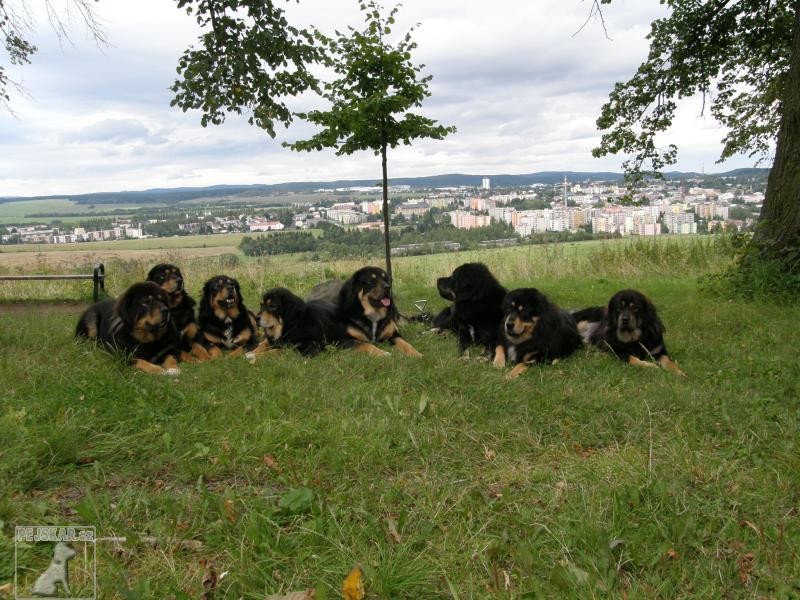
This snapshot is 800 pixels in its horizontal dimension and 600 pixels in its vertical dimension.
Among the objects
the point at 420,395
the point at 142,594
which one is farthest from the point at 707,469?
the point at 142,594

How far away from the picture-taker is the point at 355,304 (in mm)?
7922

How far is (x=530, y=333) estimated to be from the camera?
659 cm

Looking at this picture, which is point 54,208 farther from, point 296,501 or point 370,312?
point 296,501

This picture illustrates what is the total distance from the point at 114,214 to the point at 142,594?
42166 mm

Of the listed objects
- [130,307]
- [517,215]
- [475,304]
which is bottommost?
[475,304]

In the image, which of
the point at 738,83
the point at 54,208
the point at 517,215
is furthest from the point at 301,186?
the point at 738,83

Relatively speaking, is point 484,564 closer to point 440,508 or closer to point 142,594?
point 440,508

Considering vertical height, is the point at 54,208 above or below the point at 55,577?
above

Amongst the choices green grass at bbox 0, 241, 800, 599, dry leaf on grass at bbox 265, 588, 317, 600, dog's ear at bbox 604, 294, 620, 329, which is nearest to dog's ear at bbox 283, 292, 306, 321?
green grass at bbox 0, 241, 800, 599

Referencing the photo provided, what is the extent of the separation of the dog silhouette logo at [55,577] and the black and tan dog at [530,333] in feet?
15.3

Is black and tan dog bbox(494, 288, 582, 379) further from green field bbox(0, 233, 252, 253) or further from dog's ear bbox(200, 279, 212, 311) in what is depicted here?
green field bbox(0, 233, 252, 253)

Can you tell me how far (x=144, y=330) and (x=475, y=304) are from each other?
408 cm

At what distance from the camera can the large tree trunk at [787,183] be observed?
31.4 feet

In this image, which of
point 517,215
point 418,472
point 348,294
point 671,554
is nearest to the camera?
point 671,554
